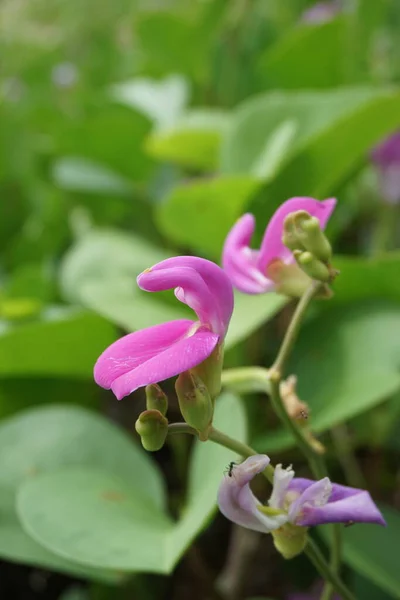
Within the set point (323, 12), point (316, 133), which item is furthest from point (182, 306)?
point (323, 12)

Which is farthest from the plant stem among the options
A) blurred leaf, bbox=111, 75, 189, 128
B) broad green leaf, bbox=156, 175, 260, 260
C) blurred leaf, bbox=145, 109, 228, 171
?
blurred leaf, bbox=111, 75, 189, 128

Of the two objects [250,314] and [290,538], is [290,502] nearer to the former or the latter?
[290,538]

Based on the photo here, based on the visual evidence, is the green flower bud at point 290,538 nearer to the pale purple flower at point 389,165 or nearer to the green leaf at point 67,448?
the green leaf at point 67,448

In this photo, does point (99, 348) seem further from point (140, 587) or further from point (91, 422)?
point (140, 587)

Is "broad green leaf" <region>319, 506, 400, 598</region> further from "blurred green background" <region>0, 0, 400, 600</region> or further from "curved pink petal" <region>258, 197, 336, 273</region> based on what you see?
"curved pink petal" <region>258, 197, 336, 273</region>

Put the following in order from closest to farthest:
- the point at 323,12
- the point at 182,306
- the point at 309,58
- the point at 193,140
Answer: the point at 182,306, the point at 193,140, the point at 309,58, the point at 323,12

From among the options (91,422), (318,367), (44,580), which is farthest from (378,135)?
(44,580)

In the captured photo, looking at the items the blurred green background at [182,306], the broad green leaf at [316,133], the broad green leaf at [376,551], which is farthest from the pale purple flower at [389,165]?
the broad green leaf at [376,551]
